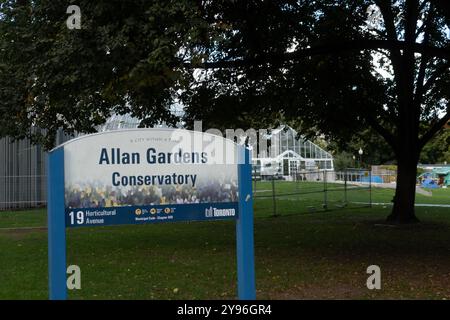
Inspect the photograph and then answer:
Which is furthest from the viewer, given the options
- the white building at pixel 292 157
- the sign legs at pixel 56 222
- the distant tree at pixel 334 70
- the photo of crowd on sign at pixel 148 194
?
the white building at pixel 292 157

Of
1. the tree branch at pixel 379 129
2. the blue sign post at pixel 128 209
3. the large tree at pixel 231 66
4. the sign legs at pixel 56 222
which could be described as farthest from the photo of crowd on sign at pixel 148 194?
the tree branch at pixel 379 129

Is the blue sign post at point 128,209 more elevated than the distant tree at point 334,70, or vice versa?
the distant tree at point 334,70

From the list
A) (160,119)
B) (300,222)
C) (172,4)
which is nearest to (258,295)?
(172,4)

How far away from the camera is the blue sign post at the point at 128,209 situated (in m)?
6.02

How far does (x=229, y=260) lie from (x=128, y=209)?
5730 millimetres

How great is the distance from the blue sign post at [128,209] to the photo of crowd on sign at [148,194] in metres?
0.01

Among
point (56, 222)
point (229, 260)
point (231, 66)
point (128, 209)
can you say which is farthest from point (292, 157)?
point (56, 222)

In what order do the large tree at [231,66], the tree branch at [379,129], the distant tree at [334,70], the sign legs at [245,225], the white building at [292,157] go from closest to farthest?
the sign legs at [245,225], the large tree at [231,66], the distant tree at [334,70], the tree branch at [379,129], the white building at [292,157]

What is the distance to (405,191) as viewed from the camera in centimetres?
1966

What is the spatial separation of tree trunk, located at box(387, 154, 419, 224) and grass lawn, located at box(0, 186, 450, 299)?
0.69 meters

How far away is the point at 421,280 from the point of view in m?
9.75

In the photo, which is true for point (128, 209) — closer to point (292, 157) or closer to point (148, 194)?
point (148, 194)

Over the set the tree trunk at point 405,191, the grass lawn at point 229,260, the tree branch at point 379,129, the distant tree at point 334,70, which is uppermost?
the distant tree at point 334,70

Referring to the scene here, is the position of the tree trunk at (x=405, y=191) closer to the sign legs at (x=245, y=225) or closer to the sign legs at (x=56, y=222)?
the sign legs at (x=245, y=225)
